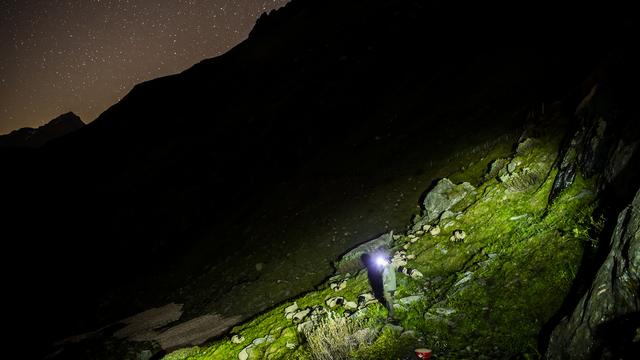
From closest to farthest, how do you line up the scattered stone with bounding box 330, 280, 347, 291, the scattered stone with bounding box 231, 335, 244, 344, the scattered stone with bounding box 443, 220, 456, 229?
the scattered stone with bounding box 231, 335, 244, 344, the scattered stone with bounding box 330, 280, 347, 291, the scattered stone with bounding box 443, 220, 456, 229

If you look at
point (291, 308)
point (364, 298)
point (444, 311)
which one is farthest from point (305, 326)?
point (444, 311)

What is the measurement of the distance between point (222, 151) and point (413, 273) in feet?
90.1

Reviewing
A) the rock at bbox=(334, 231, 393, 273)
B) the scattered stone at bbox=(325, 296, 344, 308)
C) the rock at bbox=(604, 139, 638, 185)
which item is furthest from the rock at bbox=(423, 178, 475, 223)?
the rock at bbox=(604, 139, 638, 185)

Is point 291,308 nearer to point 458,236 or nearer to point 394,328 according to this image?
point 394,328

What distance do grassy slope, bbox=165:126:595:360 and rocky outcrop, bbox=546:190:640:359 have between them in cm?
57

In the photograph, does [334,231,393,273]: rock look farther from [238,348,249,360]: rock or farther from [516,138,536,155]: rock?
[516,138,536,155]: rock

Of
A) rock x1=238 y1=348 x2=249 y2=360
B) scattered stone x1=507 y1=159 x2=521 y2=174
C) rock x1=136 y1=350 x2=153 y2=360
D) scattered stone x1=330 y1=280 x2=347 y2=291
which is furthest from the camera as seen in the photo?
rock x1=136 y1=350 x2=153 y2=360

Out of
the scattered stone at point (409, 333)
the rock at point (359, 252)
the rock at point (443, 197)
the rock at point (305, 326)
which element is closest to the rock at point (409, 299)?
the scattered stone at point (409, 333)

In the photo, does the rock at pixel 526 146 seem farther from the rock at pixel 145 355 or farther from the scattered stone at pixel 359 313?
the rock at pixel 145 355

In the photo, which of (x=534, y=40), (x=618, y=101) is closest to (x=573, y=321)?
(x=618, y=101)

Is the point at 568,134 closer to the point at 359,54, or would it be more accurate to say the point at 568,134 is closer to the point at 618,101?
the point at 618,101

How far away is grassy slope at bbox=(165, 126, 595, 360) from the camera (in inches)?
209

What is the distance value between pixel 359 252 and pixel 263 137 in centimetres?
2241

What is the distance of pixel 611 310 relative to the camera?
3.90 metres
